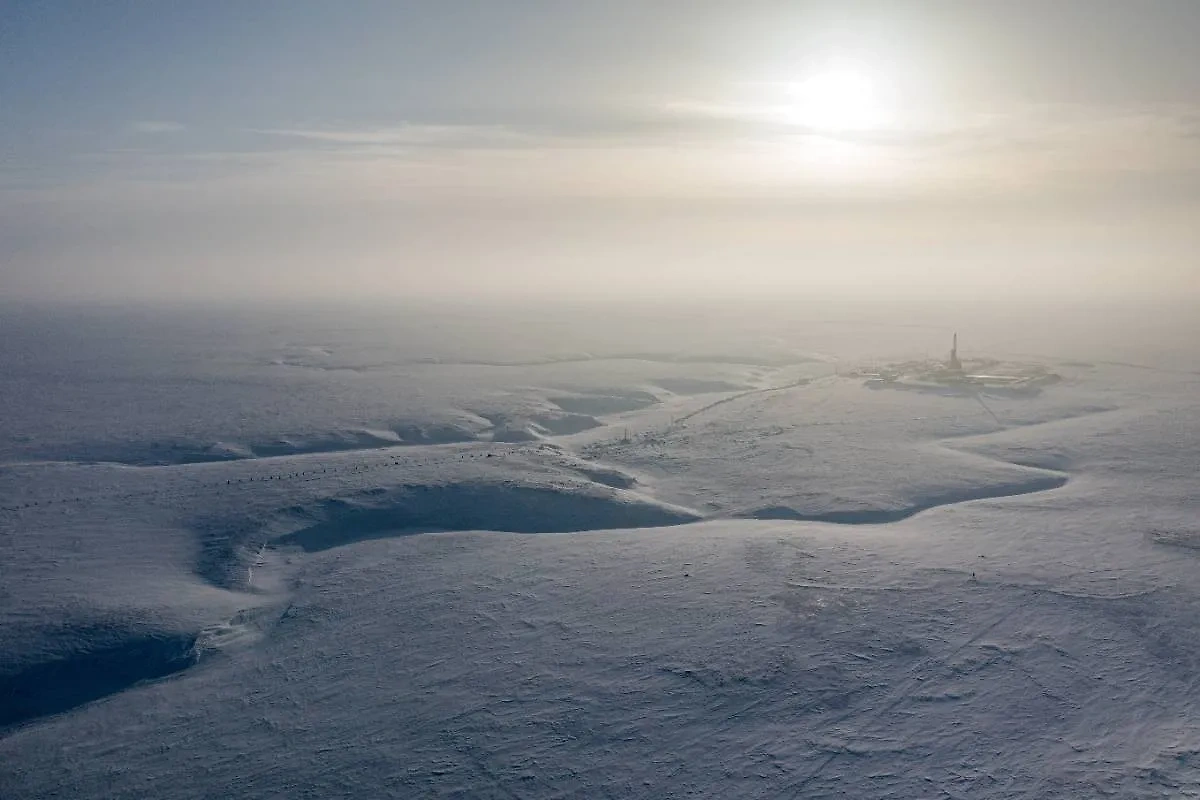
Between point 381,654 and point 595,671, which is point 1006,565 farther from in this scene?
point 381,654

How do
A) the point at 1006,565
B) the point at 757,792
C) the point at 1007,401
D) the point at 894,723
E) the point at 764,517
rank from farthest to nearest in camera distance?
the point at 1007,401 → the point at 764,517 → the point at 1006,565 → the point at 894,723 → the point at 757,792

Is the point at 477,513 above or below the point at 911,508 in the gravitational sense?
below

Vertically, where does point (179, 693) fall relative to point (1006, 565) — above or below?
below

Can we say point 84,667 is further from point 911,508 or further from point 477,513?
point 911,508

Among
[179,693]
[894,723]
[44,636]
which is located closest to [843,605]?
A: [894,723]

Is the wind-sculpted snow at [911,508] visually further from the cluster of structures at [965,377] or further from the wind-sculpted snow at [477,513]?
the cluster of structures at [965,377]

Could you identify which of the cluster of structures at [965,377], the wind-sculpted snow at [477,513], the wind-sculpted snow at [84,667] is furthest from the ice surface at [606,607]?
the cluster of structures at [965,377]

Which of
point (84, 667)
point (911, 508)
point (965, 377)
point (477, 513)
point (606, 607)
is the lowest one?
point (84, 667)

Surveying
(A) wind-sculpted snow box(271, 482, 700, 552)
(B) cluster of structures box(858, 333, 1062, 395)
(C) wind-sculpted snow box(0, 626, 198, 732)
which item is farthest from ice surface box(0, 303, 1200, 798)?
(B) cluster of structures box(858, 333, 1062, 395)

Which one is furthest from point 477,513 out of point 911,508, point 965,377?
point 965,377
